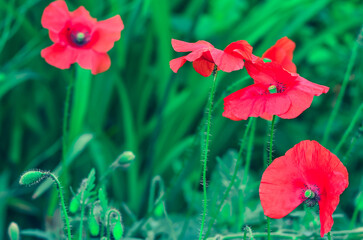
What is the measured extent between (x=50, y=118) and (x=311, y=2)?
0.93 metres

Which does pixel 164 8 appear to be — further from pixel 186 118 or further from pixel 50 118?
pixel 50 118

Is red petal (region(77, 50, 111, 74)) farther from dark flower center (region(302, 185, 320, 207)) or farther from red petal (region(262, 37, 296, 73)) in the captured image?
dark flower center (region(302, 185, 320, 207))

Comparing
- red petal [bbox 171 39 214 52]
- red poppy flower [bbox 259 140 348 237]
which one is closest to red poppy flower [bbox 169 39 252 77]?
red petal [bbox 171 39 214 52]

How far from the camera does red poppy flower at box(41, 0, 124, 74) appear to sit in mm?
787

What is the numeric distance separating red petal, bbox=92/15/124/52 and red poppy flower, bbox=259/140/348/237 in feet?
1.20

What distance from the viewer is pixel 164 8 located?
1.57m

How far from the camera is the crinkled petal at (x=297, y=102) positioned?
57cm

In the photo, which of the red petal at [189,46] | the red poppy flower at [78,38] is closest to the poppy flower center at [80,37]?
the red poppy flower at [78,38]

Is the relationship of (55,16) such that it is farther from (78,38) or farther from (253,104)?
(253,104)

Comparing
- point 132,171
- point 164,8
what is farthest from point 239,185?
point 164,8

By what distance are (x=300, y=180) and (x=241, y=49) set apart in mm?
173

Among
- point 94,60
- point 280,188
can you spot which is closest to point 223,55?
point 280,188

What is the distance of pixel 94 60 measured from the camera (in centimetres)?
81

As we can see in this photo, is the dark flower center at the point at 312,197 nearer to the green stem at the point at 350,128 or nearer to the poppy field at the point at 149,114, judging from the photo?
the green stem at the point at 350,128
